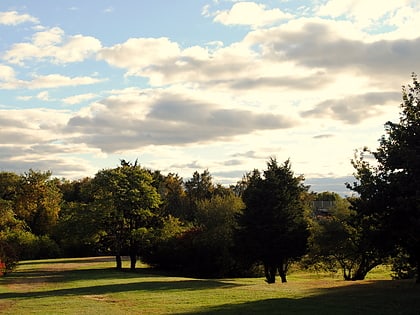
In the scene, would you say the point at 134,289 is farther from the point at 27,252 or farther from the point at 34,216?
the point at 34,216

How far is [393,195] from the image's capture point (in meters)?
24.9

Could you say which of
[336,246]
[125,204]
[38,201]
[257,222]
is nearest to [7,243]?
[125,204]

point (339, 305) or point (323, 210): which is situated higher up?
point (323, 210)

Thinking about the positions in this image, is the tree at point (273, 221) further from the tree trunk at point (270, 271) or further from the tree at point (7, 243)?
the tree at point (7, 243)

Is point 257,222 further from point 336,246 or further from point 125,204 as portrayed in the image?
point 125,204

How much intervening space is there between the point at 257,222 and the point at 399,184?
713 inches

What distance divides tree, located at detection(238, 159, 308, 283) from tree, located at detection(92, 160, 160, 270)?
17.1 meters

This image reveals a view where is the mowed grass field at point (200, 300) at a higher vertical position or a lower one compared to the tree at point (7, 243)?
lower

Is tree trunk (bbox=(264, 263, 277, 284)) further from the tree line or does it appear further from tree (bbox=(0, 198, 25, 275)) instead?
tree (bbox=(0, 198, 25, 275))

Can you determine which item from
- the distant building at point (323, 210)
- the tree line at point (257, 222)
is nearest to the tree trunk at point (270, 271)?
the tree line at point (257, 222)

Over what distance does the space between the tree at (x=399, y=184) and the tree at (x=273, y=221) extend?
42.6ft

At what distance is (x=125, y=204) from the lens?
182ft

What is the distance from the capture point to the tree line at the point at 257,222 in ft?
83.8

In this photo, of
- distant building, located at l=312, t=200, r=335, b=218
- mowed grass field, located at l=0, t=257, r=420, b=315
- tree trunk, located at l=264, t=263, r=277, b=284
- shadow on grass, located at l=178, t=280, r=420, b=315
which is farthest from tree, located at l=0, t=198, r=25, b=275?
distant building, located at l=312, t=200, r=335, b=218
